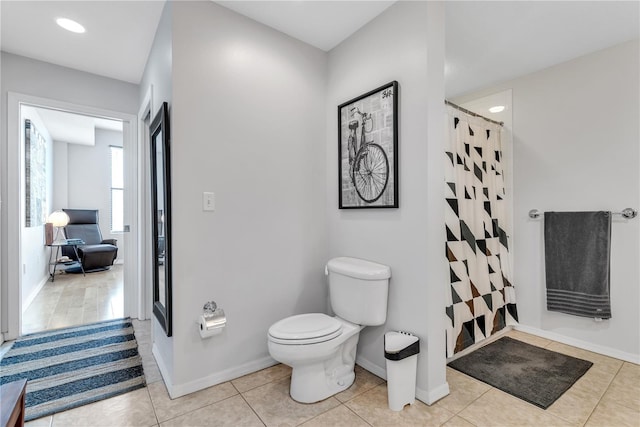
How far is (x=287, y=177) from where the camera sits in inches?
88.8

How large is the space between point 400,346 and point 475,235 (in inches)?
51.3

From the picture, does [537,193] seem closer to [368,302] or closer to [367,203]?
[367,203]

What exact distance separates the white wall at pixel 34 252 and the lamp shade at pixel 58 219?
Result: 9.7 inches

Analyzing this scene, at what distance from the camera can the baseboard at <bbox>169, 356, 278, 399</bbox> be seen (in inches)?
71.2

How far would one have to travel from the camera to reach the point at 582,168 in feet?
8.18

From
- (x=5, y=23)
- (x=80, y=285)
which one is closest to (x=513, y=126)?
(x=5, y=23)

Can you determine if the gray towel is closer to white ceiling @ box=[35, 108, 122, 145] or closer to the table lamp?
white ceiling @ box=[35, 108, 122, 145]

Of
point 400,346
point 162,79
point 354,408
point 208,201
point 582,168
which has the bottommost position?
point 354,408

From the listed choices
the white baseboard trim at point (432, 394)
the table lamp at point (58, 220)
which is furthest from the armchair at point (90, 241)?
the white baseboard trim at point (432, 394)

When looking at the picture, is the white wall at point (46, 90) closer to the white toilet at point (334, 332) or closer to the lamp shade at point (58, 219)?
the white toilet at point (334, 332)

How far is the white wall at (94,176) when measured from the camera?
5.89m

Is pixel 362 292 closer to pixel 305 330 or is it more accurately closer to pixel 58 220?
pixel 305 330

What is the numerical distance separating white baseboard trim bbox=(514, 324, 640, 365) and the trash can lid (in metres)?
1.68

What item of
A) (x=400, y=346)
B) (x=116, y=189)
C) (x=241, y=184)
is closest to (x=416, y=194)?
(x=400, y=346)
